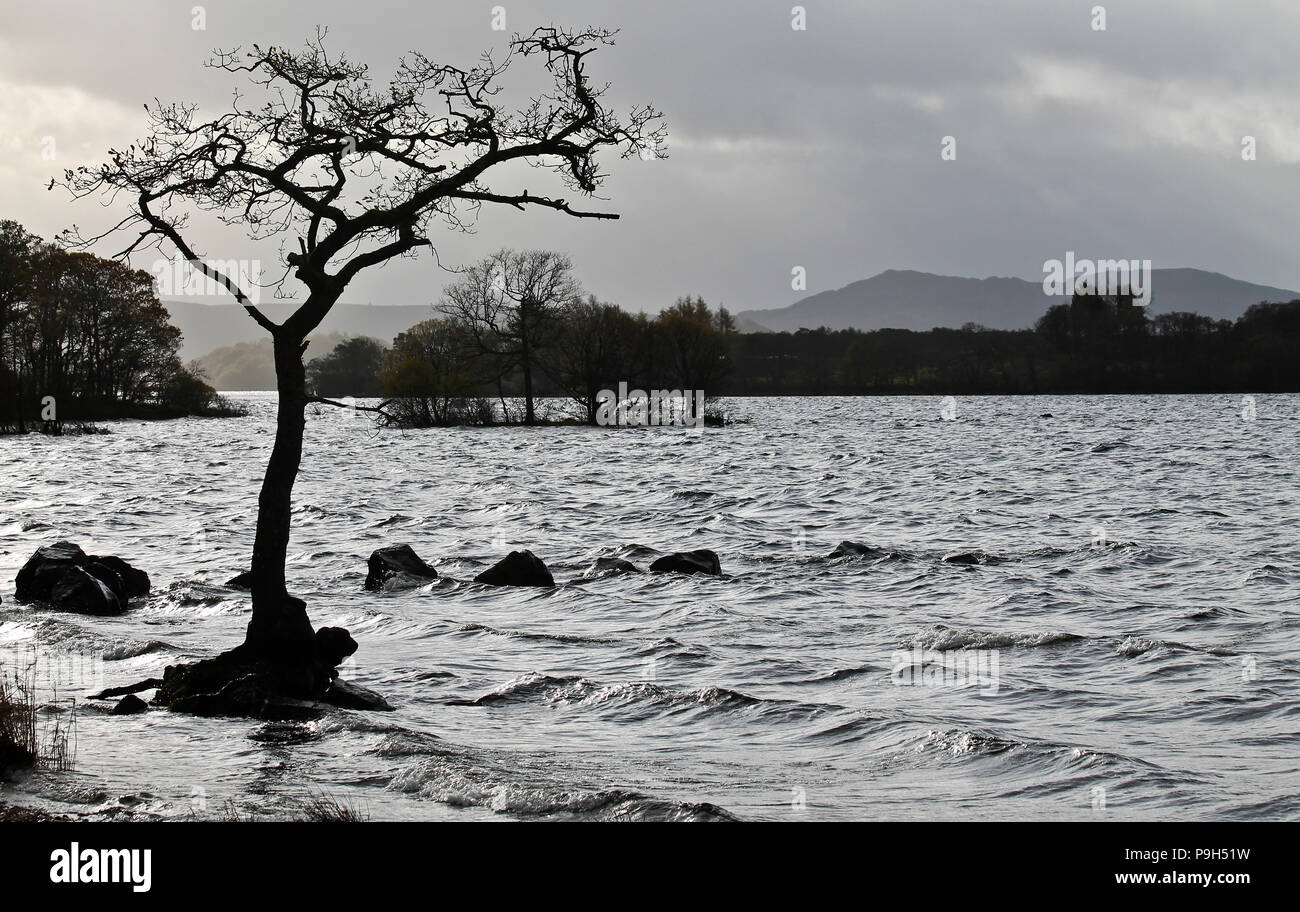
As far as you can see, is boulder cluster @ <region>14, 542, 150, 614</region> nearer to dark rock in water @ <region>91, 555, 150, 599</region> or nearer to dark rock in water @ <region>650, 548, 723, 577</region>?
dark rock in water @ <region>91, 555, 150, 599</region>

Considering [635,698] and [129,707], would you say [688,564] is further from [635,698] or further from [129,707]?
[129,707]

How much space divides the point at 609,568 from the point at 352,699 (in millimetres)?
12834

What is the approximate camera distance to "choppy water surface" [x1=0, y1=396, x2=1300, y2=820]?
35.5ft

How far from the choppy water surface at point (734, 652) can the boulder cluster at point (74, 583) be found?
55 centimetres

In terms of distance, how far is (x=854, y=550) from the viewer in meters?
28.6

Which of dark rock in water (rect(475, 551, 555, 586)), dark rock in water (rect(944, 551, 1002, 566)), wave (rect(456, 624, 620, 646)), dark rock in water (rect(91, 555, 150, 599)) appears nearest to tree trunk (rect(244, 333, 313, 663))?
wave (rect(456, 624, 620, 646))

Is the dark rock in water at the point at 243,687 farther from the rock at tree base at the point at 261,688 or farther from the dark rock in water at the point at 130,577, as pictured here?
the dark rock in water at the point at 130,577

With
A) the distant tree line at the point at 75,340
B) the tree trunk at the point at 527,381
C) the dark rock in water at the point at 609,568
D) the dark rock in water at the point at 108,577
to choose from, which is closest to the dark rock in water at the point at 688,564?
the dark rock in water at the point at 609,568

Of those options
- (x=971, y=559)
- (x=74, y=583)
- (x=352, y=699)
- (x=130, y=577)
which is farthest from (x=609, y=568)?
(x=352, y=699)
